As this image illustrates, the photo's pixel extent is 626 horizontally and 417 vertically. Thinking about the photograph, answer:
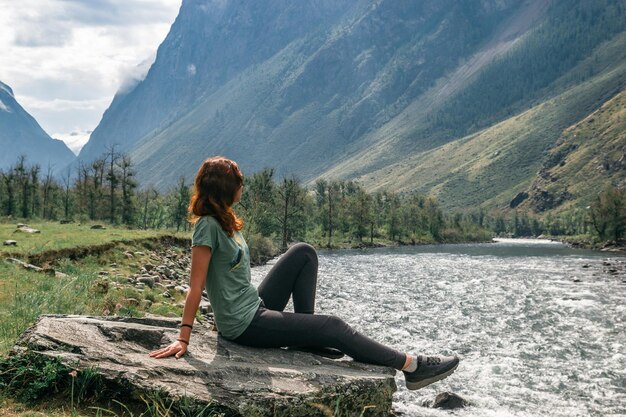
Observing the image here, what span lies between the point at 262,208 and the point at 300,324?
→ 78.5m

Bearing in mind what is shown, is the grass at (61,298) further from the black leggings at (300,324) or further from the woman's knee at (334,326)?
the woman's knee at (334,326)

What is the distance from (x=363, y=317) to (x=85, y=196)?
2569 inches

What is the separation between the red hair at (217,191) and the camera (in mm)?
6680

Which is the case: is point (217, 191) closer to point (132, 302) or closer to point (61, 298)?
point (61, 298)

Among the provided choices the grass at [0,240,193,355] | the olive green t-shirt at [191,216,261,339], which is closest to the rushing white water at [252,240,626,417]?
the grass at [0,240,193,355]

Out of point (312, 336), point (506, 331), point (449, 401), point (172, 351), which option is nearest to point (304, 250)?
point (312, 336)

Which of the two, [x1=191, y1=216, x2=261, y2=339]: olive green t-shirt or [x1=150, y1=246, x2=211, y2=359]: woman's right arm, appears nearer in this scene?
[x1=150, y1=246, x2=211, y2=359]: woman's right arm

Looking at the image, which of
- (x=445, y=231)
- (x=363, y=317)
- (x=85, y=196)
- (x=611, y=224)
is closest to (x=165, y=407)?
(x=363, y=317)

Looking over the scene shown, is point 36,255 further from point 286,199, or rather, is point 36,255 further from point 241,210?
point 286,199

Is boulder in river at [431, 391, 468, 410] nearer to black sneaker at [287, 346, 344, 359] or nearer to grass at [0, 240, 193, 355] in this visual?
grass at [0, 240, 193, 355]

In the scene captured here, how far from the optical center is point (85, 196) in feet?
259

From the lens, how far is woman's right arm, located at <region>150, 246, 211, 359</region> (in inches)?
254

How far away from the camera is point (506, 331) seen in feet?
82.0

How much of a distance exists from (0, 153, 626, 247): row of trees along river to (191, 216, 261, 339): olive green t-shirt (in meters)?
50.4
